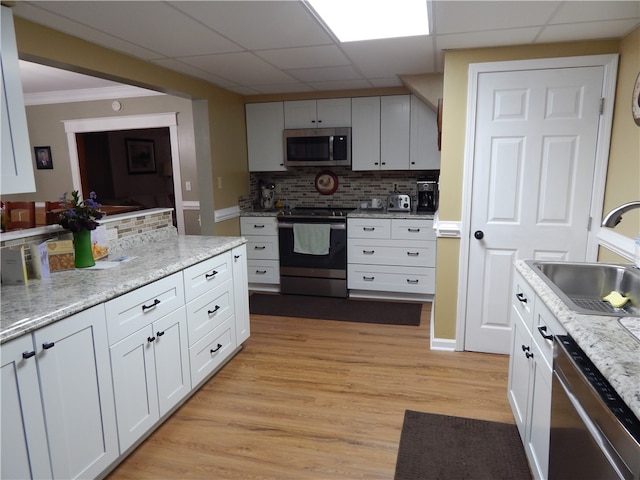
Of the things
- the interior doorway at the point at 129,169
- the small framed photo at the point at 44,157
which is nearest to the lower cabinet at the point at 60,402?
the small framed photo at the point at 44,157

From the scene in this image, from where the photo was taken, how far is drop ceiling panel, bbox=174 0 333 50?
2049mm

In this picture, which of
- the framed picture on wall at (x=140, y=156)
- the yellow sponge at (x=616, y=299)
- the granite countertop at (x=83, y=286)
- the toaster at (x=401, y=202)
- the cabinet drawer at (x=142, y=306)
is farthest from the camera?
the framed picture on wall at (x=140, y=156)

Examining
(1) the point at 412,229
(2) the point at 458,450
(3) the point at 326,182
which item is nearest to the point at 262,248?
(3) the point at 326,182

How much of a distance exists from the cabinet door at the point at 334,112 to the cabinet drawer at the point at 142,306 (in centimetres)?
274

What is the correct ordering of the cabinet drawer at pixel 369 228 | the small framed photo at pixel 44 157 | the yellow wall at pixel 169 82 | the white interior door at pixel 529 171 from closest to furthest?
the yellow wall at pixel 169 82 → the white interior door at pixel 529 171 → the cabinet drawer at pixel 369 228 → the small framed photo at pixel 44 157

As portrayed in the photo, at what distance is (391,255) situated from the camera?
4195 millimetres

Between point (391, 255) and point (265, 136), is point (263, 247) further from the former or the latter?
point (391, 255)

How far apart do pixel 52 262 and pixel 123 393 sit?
30.3 inches

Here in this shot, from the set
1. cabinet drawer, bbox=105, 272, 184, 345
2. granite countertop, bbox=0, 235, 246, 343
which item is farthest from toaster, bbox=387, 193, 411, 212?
cabinet drawer, bbox=105, 272, 184, 345

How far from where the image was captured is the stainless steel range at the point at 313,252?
4.28 m

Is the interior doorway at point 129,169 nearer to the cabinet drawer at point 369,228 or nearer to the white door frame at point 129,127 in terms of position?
the white door frame at point 129,127

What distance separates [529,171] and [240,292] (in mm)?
2146

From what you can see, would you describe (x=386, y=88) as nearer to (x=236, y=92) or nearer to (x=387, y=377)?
(x=236, y=92)

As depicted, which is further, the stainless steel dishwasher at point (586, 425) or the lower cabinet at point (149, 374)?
the lower cabinet at point (149, 374)
